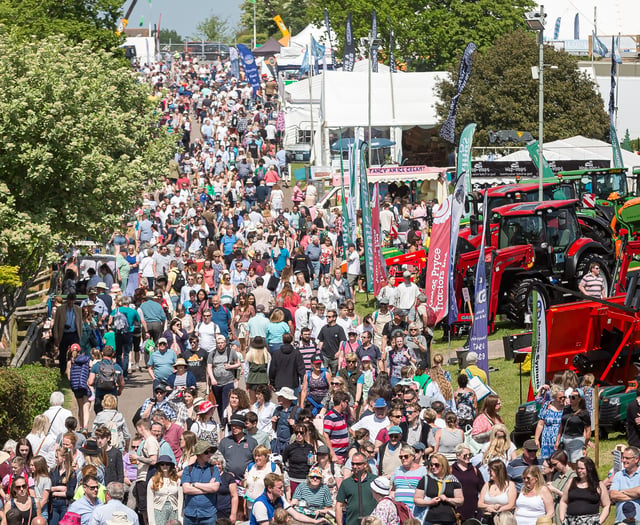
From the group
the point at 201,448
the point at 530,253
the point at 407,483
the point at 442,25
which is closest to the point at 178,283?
the point at 530,253

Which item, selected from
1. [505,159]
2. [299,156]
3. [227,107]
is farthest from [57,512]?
[227,107]

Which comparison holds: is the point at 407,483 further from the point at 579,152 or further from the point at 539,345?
the point at 579,152

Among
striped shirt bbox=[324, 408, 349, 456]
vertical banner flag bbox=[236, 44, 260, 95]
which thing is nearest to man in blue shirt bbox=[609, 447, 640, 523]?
striped shirt bbox=[324, 408, 349, 456]

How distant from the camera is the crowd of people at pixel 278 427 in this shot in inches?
491

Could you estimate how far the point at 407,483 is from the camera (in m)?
12.7

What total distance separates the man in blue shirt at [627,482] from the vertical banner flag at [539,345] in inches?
191

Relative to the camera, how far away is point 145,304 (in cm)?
2253

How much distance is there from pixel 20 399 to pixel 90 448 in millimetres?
5271

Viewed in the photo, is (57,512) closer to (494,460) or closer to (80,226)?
(494,460)

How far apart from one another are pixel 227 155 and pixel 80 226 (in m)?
25.0

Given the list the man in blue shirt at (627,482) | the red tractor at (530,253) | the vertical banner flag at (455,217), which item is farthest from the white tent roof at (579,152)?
the man in blue shirt at (627,482)

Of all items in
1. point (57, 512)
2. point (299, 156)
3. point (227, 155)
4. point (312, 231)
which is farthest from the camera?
point (299, 156)

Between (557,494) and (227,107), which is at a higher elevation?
(227,107)

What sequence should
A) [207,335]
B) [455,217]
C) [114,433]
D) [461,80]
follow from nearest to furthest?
[114,433] < [207,335] < [455,217] < [461,80]
